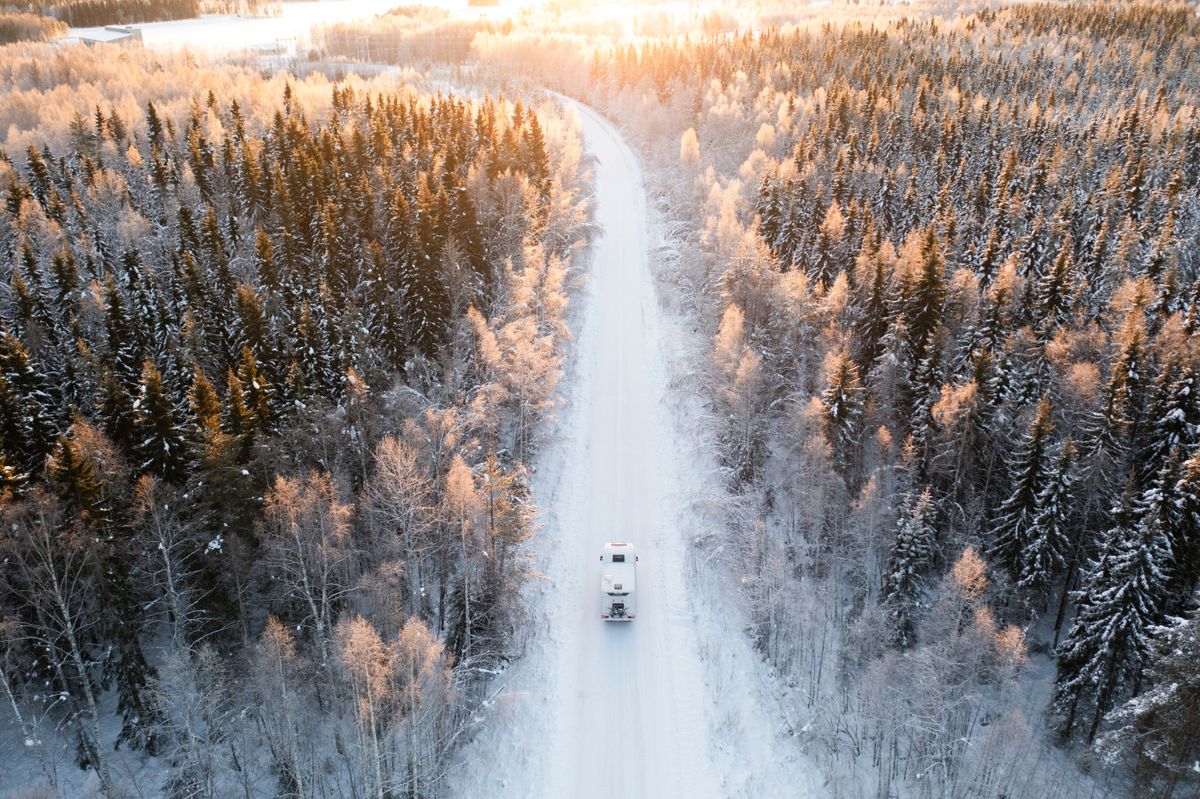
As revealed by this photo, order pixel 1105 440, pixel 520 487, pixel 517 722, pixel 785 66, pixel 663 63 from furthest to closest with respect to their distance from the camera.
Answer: pixel 663 63 < pixel 785 66 < pixel 520 487 < pixel 1105 440 < pixel 517 722

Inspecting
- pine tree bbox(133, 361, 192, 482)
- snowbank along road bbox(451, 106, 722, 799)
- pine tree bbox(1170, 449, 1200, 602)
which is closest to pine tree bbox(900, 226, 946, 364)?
snowbank along road bbox(451, 106, 722, 799)

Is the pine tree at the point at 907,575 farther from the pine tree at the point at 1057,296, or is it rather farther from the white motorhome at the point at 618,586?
the pine tree at the point at 1057,296

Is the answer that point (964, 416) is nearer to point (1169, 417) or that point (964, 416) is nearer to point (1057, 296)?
point (1169, 417)

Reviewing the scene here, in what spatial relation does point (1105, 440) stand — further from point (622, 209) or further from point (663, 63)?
point (663, 63)

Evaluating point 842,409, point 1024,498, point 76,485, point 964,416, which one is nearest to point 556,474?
point 842,409

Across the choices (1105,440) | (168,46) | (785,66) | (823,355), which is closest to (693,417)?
(823,355)

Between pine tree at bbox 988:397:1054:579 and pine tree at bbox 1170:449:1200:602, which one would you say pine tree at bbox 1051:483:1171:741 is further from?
Answer: pine tree at bbox 988:397:1054:579

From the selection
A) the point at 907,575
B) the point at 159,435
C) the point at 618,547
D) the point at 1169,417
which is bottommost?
the point at 618,547
